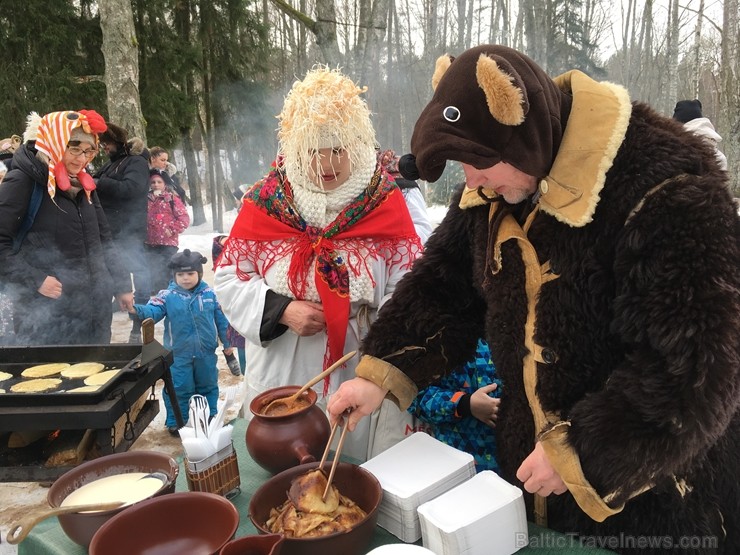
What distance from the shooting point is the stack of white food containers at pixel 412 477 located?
128cm

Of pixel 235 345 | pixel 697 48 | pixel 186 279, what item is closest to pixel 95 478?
pixel 186 279

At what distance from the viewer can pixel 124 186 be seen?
5.10 meters

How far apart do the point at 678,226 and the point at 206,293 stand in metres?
3.43

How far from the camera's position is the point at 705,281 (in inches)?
39.9

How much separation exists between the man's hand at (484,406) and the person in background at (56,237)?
3.04m

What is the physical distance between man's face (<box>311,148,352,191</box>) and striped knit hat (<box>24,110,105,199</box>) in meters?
2.17

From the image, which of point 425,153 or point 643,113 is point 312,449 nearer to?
point 425,153

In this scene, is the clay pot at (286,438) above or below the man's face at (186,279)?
above

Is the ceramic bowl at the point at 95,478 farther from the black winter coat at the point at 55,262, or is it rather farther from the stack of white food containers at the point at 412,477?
the black winter coat at the point at 55,262

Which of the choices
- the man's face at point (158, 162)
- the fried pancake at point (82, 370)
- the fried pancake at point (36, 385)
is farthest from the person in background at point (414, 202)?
the man's face at point (158, 162)

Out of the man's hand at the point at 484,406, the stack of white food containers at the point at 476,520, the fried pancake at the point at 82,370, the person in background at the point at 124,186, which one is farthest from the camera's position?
the person in background at the point at 124,186

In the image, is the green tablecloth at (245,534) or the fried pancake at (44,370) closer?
the green tablecloth at (245,534)

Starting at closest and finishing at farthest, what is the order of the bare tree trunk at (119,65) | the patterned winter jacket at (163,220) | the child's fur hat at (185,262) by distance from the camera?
the child's fur hat at (185,262), the patterned winter jacket at (163,220), the bare tree trunk at (119,65)

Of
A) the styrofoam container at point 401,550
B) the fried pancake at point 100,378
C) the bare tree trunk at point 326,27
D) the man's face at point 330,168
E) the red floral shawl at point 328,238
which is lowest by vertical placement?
the fried pancake at point 100,378
